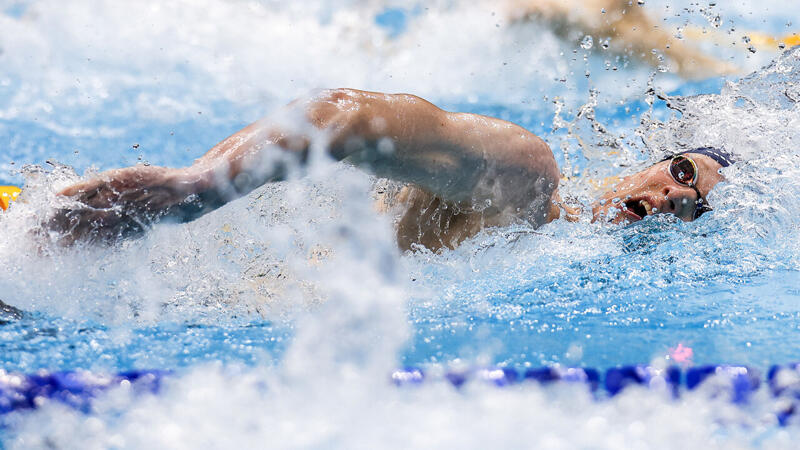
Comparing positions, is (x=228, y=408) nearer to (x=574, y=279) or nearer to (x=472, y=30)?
(x=574, y=279)

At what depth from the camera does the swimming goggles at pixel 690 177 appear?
2.23 m

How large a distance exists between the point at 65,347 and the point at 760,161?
219cm

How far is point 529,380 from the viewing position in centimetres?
134

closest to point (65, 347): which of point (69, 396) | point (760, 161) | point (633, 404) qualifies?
point (69, 396)

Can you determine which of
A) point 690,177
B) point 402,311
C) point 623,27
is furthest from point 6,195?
point 623,27

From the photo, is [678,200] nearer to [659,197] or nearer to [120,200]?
[659,197]

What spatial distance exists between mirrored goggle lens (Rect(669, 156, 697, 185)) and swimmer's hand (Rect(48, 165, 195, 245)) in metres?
1.66

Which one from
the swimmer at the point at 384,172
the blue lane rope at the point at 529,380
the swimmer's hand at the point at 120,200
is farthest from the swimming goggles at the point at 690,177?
the swimmer's hand at the point at 120,200

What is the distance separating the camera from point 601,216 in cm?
220

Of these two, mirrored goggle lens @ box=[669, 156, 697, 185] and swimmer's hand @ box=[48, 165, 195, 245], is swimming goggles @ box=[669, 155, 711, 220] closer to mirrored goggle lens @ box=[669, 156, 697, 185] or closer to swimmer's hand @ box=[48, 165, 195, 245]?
mirrored goggle lens @ box=[669, 156, 697, 185]

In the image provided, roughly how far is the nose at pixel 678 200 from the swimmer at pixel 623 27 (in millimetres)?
3650

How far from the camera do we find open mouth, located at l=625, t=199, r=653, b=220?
222 cm

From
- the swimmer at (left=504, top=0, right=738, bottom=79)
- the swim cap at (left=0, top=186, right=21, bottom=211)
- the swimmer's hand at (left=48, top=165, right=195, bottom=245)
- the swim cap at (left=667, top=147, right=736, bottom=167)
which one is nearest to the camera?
the swimmer's hand at (left=48, top=165, right=195, bottom=245)

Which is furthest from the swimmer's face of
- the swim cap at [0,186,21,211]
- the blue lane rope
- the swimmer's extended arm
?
the swim cap at [0,186,21,211]
